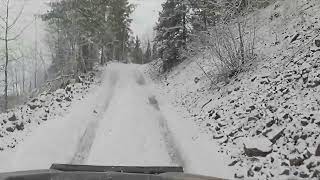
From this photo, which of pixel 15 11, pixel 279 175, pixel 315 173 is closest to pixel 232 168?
pixel 279 175

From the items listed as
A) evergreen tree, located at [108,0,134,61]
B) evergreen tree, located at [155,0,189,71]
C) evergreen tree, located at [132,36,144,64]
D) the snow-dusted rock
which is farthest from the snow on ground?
evergreen tree, located at [132,36,144,64]

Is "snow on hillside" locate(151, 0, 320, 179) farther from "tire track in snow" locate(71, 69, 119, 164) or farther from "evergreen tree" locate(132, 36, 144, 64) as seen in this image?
"evergreen tree" locate(132, 36, 144, 64)

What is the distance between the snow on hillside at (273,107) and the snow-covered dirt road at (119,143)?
643 mm

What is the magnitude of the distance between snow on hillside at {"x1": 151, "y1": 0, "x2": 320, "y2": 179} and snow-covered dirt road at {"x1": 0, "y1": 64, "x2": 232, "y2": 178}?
64 centimetres

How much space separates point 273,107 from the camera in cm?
1146

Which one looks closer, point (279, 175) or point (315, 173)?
point (315, 173)

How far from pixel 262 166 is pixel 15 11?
72.7 ft

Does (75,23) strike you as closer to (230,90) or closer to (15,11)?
(15,11)

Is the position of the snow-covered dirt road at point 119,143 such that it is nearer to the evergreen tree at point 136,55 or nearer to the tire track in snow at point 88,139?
the tire track in snow at point 88,139

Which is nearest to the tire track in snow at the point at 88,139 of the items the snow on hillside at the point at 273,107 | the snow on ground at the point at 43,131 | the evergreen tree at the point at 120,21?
the snow on ground at the point at 43,131

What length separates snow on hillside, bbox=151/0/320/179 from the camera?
345 inches

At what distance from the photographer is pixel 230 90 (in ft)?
52.2

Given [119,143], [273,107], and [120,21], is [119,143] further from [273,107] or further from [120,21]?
[120,21]

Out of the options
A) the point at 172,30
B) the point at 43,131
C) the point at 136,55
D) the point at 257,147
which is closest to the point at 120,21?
the point at 172,30
